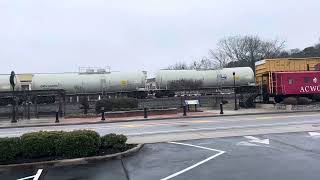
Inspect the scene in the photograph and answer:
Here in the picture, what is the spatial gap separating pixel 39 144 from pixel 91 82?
127 feet

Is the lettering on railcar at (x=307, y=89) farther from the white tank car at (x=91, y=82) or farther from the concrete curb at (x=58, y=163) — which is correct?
the concrete curb at (x=58, y=163)

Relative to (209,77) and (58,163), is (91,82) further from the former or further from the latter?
(58,163)

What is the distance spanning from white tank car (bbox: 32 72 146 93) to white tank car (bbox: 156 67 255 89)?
8.19 feet

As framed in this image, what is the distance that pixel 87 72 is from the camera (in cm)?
5288

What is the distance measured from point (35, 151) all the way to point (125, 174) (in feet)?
10.8

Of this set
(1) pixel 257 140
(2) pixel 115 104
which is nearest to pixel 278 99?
(2) pixel 115 104

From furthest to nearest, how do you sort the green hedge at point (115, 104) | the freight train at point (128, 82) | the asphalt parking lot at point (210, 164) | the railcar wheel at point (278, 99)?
the freight train at point (128, 82) < the railcar wheel at point (278, 99) < the green hedge at point (115, 104) < the asphalt parking lot at point (210, 164)

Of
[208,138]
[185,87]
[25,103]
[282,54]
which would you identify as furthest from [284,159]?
[282,54]

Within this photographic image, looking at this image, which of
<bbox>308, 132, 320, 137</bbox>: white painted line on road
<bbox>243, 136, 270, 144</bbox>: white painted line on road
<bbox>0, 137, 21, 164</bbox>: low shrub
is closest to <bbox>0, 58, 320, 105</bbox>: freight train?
<bbox>308, 132, 320, 137</bbox>: white painted line on road

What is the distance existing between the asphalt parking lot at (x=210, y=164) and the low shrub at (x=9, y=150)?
1.01 meters

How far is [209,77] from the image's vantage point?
180 feet

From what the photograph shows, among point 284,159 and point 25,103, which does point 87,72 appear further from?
point 284,159

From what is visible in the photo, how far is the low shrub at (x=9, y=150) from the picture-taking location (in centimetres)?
1271

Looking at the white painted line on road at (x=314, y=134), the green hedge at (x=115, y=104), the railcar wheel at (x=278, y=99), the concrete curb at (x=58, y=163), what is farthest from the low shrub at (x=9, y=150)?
the railcar wheel at (x=278, y=99)
